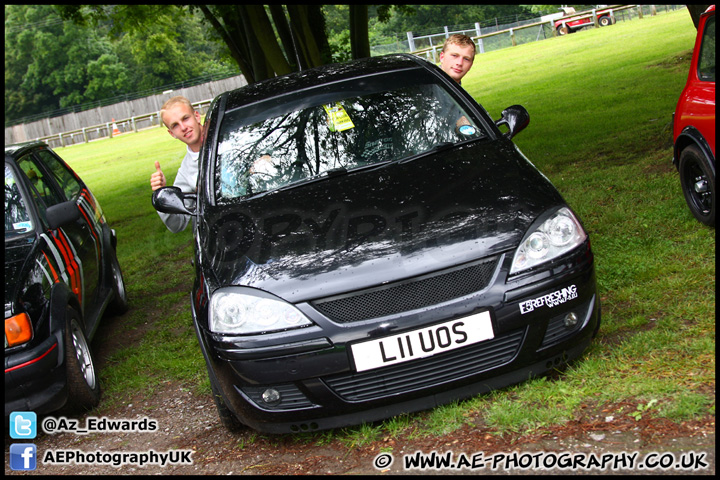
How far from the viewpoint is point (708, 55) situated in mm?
5301

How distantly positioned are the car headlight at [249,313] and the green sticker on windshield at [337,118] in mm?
1508

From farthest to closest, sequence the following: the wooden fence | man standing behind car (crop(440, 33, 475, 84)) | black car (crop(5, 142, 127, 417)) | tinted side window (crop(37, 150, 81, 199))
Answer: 1. the wooden fence
2. tinted side window (crop(37, 150, 81, 199))
3. man standing behind car (crop(440, 33, 475, 84))
4. black car (crop(5, 142, 127, 417))

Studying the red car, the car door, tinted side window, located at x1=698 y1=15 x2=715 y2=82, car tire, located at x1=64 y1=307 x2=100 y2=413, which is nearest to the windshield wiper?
the red car

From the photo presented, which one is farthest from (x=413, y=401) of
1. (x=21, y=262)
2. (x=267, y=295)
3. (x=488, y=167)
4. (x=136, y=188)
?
(x=136, y=188)

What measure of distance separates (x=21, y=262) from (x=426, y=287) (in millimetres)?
2662

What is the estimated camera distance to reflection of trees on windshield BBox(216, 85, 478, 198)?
14.3 ft

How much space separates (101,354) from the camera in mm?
5836

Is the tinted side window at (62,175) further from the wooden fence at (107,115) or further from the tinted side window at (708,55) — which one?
the wooden fence at (107,115)

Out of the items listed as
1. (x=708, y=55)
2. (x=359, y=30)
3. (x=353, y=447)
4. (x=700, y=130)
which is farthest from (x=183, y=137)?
(x=359, y=30)

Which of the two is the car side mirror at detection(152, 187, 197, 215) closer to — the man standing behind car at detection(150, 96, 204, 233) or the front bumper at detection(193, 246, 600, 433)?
the man standing behind car at detection(150, 96, 204, 233)

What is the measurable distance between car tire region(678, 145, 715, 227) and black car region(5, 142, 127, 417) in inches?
169

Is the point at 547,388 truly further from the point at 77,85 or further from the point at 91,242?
the point at 77,85

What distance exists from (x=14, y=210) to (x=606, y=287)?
13.1 feet

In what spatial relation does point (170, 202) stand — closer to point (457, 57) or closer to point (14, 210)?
point (14, 210)
